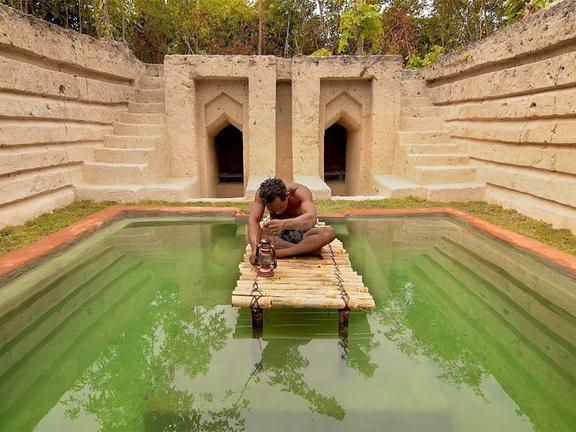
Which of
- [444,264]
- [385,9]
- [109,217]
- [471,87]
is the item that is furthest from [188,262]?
[385,9]

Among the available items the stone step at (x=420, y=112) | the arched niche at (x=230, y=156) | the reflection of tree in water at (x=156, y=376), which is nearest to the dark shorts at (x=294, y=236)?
the reflection of tree in water at (x=156, y=376)

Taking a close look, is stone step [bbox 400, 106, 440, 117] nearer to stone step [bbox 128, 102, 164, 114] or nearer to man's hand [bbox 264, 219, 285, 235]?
stone step [bbox 128, 102, 164, 114]

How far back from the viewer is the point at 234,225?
6961 millimetres

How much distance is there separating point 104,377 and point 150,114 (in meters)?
8.07

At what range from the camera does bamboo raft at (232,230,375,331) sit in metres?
3.31

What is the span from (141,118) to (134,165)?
2096 millimetres

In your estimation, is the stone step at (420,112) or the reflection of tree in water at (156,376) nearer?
the reflection of tree in water at (156,376)

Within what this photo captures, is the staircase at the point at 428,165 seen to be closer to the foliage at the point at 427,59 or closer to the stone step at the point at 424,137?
the stone step at the point at 424,137

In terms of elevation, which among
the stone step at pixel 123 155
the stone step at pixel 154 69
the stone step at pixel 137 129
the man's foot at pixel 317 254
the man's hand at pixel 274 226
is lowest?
the man's foot at pixel 317 254

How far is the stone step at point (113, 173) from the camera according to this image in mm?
8370

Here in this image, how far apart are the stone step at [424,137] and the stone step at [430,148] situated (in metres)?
0.27

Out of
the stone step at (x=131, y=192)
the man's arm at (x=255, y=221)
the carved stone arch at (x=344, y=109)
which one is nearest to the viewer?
the man's arm at (x=255, y=221)

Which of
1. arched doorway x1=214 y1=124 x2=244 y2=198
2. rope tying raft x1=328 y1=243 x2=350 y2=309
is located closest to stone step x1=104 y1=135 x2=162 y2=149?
arched doorway x1=214 y1=124 x2=244 y2=198

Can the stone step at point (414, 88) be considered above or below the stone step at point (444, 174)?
above
